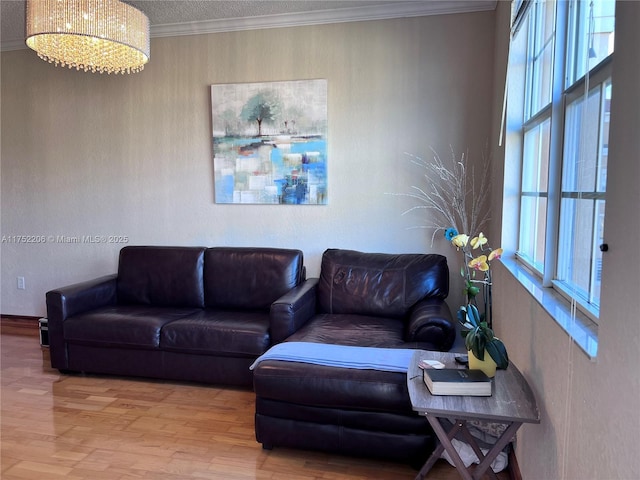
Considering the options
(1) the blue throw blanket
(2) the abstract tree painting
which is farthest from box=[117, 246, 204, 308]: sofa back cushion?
(1) the blue throw blanket

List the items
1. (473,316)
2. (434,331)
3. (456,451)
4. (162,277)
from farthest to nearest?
(162,277), (434,331), (473,316), (456,451)

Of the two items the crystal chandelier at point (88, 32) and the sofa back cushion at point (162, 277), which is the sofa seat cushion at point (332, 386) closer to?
the sofa back cushion at point (162, 277)

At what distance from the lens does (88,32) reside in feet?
7.93

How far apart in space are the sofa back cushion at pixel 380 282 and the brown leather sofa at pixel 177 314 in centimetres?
32

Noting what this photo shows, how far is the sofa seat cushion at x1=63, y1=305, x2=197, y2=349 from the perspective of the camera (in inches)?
122

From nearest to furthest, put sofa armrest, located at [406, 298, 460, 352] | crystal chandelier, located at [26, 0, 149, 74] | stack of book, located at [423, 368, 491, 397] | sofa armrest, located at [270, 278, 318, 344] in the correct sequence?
stack of book, located at [423, 368, 491, 397]
crystal chandelier, located at [26, 0, 149, 74]
sofa armrest, located at [406, 298, 460, 352]
sofa armrest, located at [270, 278, 318, 344]

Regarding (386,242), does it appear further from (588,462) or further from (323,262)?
(588,462)

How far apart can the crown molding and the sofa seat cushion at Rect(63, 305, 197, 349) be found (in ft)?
7.45

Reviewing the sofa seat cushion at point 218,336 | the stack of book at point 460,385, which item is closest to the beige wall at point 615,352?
the stack of book at point 460,385

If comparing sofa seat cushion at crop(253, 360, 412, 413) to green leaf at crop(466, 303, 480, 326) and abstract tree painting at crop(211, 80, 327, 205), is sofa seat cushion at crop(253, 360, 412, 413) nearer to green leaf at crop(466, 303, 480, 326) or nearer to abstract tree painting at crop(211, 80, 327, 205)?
green leaf at crop(466, 303, 480, 326)

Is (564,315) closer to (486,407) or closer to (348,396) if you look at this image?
(486,407)

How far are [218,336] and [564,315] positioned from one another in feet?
Result: 7.06

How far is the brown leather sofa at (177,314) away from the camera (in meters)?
3.02

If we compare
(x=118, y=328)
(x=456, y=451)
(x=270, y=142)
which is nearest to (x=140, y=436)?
(x=118, y=328)
